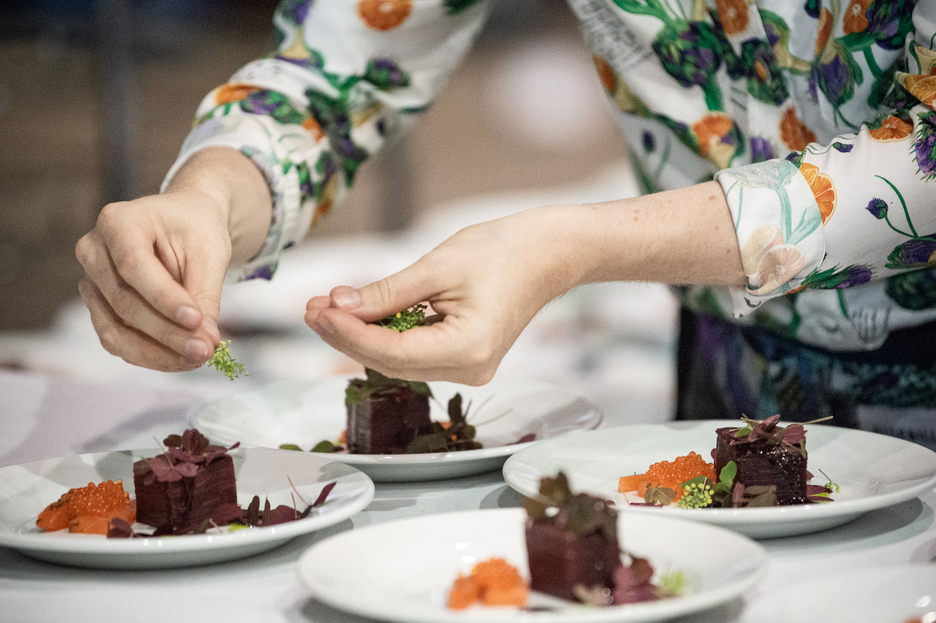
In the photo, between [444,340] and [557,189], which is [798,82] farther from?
[557,189]

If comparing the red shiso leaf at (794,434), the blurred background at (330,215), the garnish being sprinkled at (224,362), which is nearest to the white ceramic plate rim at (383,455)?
the garnish being sprinkled at (224,362)

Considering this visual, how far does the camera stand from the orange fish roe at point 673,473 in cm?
77

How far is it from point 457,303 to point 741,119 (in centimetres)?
53

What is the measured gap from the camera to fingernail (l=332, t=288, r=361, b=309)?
2.37 feet

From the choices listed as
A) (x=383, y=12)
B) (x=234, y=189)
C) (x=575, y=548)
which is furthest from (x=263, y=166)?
(x=575, y=548)

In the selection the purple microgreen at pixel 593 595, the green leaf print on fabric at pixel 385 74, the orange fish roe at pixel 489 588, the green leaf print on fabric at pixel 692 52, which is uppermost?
the green leaf print on fabric at pixel 385 74

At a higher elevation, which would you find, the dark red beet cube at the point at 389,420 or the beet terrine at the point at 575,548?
Result: the dark red beet cube at the point at 389,420

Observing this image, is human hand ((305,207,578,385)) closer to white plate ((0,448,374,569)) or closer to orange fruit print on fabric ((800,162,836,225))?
white plate ((0,448,374,569))

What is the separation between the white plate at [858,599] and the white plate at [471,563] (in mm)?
32

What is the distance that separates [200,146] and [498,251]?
0.52 m

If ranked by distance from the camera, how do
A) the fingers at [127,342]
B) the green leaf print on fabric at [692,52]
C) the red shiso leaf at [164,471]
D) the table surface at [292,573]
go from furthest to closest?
the green leaf print on fabric at [692,52] < the fingers at [127,342] < the red shiso leaf at [164,471] < the table surface at [292,573]

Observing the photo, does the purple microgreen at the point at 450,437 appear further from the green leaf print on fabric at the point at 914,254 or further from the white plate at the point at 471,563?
the green leaf print on fabric at the point at 914,254

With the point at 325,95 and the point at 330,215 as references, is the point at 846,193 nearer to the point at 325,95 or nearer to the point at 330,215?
the point at 325,95

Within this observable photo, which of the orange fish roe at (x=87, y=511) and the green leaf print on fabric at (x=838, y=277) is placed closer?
the orange fish roe at (x=87, y=511)
